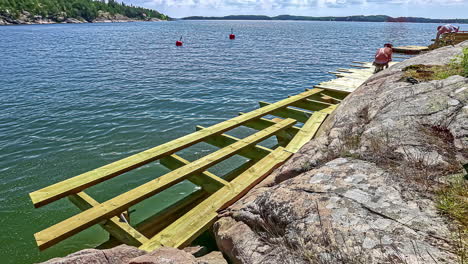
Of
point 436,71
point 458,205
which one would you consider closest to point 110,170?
point 458,205

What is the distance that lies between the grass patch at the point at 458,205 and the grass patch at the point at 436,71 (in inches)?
165

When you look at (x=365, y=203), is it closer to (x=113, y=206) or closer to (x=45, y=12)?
(x=113, y=206)

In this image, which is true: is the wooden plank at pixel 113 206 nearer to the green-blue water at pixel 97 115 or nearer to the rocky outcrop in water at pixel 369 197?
the rocky outcrop in water at pixel 369 197

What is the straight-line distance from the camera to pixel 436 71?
690 cm

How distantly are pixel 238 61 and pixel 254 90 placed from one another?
46.8 ft

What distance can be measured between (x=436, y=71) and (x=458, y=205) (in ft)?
A: 18.5

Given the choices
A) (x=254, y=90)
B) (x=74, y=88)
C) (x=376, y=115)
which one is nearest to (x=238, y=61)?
(x=254, y=90)

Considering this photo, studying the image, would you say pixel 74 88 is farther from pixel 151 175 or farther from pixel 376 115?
pixel 376 115

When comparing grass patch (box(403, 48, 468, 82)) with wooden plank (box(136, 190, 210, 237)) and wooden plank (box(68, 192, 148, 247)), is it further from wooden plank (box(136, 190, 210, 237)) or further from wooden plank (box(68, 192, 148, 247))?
wooden plank (box(68, 192, 148, 247))

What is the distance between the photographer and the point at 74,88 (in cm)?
1903

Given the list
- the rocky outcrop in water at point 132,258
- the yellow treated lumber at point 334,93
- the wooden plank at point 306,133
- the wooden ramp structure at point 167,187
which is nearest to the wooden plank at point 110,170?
the wooden ramp structure at point 167,187

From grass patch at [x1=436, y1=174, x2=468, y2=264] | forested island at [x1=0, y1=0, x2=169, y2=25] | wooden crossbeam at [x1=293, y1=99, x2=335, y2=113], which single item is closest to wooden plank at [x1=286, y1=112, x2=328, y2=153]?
wooden crossbeam at [x1=293, y1=99, x2=335, y2=113]

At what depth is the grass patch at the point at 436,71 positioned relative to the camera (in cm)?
610

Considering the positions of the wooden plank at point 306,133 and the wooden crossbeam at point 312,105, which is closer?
the wooden plank at point 306,133
